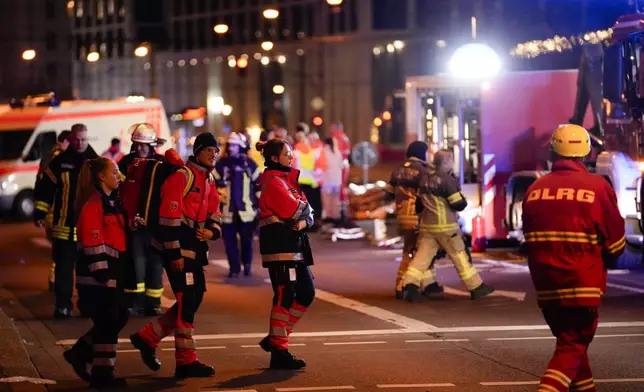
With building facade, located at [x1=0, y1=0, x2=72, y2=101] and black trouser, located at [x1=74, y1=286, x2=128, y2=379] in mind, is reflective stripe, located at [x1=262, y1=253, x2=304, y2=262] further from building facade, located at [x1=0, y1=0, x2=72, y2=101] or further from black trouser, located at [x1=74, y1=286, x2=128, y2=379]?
building facade, located at [x1=0, y1=0, x2=72, y2=101]

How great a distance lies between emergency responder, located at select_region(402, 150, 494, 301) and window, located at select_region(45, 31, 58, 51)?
99.0m

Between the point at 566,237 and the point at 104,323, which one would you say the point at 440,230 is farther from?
the point at 566,237

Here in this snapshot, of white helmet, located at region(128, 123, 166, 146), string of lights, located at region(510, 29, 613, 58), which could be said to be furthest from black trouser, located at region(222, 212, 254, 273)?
string of lights, located at region(510, 29, 613, 58)

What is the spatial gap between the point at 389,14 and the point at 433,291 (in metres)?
61.5

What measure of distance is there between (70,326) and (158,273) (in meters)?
1.16

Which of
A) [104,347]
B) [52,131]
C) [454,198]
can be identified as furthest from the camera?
[52,131]

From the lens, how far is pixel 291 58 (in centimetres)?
8475

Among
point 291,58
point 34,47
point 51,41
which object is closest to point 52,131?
point 291,58

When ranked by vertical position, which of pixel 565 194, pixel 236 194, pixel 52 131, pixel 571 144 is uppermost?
pixel 571 144

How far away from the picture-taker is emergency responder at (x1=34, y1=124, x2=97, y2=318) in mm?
14156

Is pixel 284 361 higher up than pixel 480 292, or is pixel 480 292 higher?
pixel 284 361

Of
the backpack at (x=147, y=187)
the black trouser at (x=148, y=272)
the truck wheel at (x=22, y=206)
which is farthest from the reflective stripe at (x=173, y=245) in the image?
the truck wheel at (x=22, y=206)

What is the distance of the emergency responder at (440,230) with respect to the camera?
15148 millimetres

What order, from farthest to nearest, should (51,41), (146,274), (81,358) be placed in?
(51,41)
(146,274)
(81,358)
